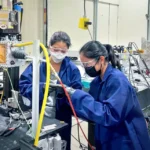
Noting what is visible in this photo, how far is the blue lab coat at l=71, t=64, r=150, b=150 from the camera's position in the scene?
109cm

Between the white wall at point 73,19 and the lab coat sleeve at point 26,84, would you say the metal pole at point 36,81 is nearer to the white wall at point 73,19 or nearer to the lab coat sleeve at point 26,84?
the lab coat sleeve at point 26,84

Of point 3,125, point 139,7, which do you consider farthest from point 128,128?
point 139,7

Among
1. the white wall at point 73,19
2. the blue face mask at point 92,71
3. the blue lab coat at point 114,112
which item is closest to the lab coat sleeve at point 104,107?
the blue lab coat at point 114,112

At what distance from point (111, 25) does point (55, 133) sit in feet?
14.7

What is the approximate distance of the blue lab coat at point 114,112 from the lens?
1.09 m

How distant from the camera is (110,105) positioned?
1.09 metres

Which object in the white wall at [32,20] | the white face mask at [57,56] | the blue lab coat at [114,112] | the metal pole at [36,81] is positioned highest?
the white wall at [32,20]

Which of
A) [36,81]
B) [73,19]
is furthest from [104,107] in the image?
[73,19]

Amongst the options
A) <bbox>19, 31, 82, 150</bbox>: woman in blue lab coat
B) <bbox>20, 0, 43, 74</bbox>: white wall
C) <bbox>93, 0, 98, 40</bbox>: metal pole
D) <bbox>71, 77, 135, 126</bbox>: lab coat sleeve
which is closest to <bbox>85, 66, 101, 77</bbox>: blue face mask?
<bbox>71, 77, 135, 126</bbox>: lab coat sleeve

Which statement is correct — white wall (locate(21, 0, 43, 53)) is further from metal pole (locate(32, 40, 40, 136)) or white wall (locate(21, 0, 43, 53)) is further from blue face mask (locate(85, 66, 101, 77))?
metal pole (locate(32, 40, 40, 136))

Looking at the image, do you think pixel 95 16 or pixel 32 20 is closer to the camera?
pixel 32 20

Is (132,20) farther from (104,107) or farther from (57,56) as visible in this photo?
(104,107)

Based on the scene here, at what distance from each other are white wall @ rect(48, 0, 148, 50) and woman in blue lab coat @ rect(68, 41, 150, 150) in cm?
247

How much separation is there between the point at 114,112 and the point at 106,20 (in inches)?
160
